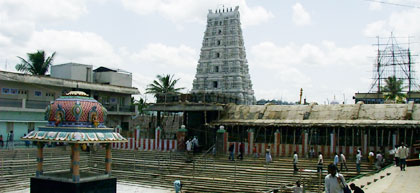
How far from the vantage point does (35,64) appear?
4153 cm

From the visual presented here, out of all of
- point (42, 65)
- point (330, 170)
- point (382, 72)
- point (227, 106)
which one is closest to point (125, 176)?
point (227, 106)

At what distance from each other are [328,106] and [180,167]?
10682 millimetres

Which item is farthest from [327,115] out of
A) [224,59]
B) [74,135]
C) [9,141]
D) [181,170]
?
[224,59]

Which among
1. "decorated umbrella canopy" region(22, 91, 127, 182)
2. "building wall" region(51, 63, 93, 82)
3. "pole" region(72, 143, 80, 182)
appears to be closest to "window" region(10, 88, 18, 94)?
"building wall" region(51, 63, 93, 82)

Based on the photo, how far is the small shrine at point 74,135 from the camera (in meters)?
15.9

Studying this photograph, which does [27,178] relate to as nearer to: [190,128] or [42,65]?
[190,128]

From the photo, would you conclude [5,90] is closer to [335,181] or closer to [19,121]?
[19,121]

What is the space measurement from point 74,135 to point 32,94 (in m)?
21.0

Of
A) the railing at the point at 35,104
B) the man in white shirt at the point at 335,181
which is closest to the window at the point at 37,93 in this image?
the railing at the point at 35,104

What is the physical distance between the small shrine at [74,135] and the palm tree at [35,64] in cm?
2694

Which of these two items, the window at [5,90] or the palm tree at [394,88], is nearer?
the window at [5,90]

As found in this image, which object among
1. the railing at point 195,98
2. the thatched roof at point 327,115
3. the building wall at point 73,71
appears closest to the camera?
the thatched roof at point 327,115

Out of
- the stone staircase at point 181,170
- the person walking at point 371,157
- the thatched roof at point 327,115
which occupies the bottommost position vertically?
the stone staircase at point 181,170

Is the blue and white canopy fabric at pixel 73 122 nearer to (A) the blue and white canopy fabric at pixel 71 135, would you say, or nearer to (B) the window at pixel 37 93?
(A) the blue and white canopy fabric at pixel 71 135
